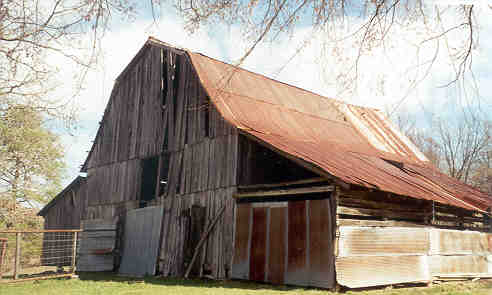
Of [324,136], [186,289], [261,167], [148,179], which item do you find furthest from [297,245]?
[148,179]

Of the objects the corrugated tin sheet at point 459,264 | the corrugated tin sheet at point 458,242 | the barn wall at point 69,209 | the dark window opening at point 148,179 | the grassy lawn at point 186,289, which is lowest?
the grassy lawn at point 186,289

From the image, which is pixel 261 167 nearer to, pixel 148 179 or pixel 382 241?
pixel 382 241

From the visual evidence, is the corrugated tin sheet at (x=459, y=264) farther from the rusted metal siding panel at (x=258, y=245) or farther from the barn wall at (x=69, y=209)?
the barn wall at (x=69, y=209)

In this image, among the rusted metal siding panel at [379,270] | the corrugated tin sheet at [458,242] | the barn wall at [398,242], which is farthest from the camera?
the corrugated tin sheet at [458,242]

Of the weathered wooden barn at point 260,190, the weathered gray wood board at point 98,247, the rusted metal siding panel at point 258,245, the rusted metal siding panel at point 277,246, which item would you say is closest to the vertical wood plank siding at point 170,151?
the weathered wooden barn at point 260,190

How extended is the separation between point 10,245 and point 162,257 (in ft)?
57.0

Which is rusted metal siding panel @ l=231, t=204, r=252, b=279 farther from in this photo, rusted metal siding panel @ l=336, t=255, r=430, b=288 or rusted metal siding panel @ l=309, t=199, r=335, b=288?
rusted metal siding panel @ l=336, t=255, r=430, b=288

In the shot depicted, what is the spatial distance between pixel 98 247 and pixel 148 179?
325cm

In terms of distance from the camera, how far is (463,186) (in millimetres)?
19797

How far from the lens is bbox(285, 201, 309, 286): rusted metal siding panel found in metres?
12.2

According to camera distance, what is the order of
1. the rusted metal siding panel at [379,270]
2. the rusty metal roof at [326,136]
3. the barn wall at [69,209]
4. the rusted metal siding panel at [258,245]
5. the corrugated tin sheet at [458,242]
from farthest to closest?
the barn wall at [69,209]
the corrugated tin sheet at [458,242]
the rusty metal roof at [326,136]
the rusted metal siding panel at [258,245]
the rusted metal siding panel at [379,270]

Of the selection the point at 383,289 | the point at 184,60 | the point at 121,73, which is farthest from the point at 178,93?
the point at 383,289

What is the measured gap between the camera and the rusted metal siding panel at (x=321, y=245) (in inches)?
459

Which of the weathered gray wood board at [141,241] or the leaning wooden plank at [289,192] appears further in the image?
the weathered gray wood board at [141,241]
